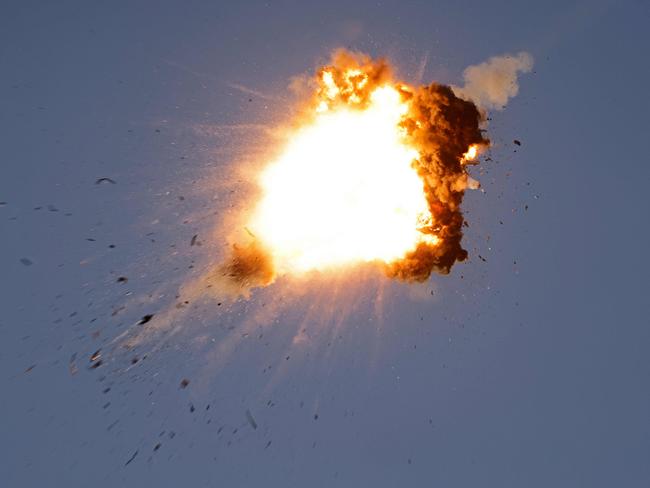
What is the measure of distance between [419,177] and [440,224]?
1832mm

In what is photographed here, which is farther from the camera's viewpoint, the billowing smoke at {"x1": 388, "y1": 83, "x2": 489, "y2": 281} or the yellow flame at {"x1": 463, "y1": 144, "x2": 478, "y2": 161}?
the yellow flame at {"x1": 463, "y1": 144, "x2": 478, "y2": 161}

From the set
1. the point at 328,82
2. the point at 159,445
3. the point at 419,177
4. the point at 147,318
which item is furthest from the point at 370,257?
the point at 159,445

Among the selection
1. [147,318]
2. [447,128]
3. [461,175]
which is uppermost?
[447,128]

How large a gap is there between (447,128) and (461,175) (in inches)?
66.4

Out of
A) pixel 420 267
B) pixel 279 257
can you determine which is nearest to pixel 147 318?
pixel 279 257

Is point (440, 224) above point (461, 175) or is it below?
below

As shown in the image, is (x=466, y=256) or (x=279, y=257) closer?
(x=466, y=256)

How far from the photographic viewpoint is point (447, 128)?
16078mm

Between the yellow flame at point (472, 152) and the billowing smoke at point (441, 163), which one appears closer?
the billowing smoke at point (441, 163)

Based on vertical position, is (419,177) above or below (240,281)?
above

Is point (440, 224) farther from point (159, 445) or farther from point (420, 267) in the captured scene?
point (159, 445)

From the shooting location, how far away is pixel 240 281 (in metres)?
17.6

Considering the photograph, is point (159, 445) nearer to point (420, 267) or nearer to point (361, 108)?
point (420, 267)

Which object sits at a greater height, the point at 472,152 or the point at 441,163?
the point at 472,152
